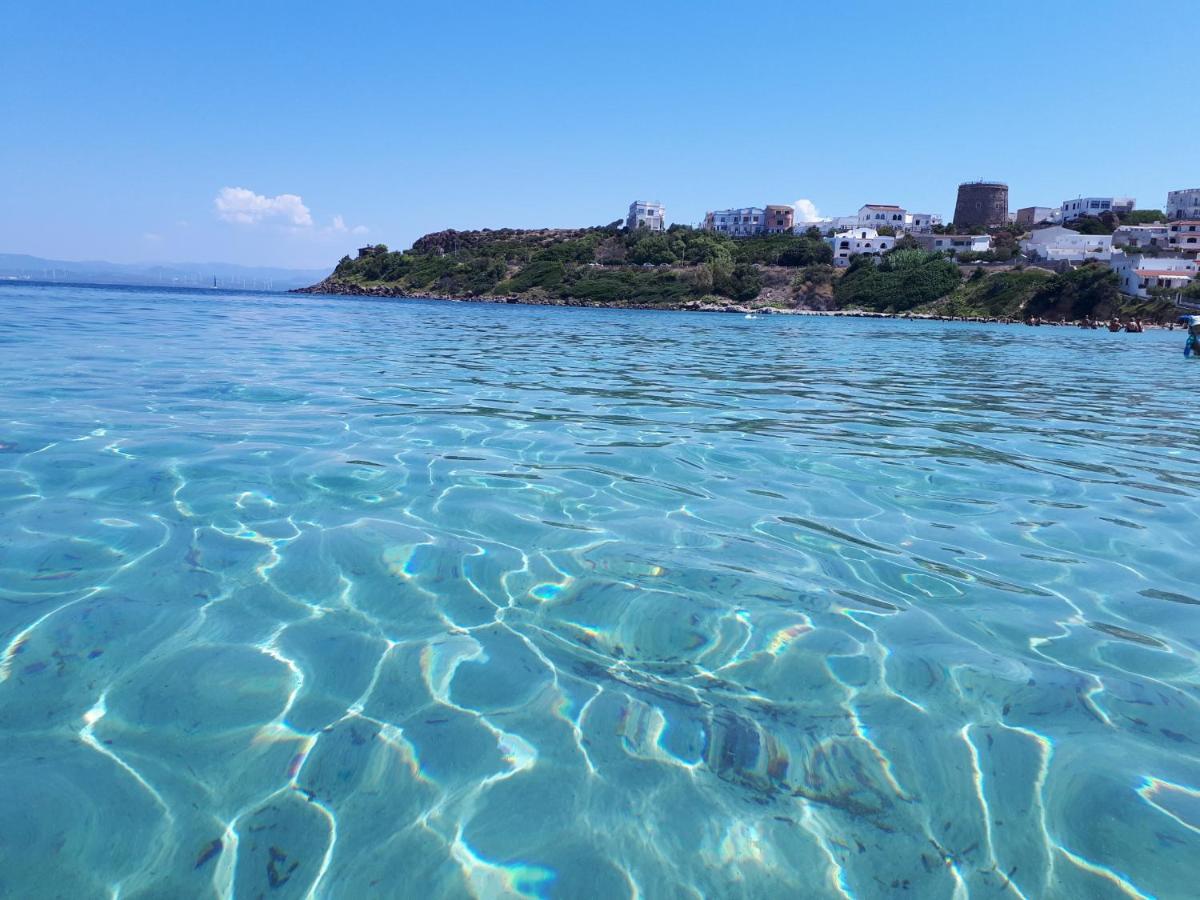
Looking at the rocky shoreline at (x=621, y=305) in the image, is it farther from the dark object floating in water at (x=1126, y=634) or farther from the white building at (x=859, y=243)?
the dark object floating in water at (x=1126, y=634)

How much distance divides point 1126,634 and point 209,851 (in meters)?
3.51

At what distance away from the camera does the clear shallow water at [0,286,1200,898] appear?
6.02 ft

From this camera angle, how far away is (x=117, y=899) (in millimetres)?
1651

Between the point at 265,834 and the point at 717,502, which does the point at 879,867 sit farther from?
the point at 717,502

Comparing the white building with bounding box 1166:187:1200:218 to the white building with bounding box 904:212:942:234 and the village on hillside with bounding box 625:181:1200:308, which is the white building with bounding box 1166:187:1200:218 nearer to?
the village on hillside with bounding box 625:181:1200:308

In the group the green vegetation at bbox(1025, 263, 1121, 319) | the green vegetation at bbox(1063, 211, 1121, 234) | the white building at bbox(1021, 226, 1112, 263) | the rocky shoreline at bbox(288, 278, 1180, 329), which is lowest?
the rocky shoreline at bbox(288, 278, 1180, 329)

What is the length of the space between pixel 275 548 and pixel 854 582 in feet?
9.66

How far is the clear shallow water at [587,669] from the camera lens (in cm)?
183

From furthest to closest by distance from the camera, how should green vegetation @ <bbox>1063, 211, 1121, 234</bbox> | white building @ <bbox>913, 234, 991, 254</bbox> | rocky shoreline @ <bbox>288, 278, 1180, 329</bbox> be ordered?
green vegetation @ <bbox>1063, 211, 1121, 234</bbox> → white building @ <bbox>913, 234, 991, 254</bbox> → rocky shoreline @ <bbox>288, 278, 1180, 329</bbox>

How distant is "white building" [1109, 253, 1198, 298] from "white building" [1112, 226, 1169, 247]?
15.1 meters

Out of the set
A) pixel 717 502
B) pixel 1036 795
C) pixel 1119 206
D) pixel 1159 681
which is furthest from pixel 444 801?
pixel 1119 206

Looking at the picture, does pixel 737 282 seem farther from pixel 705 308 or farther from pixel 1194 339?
pixel 1194 339

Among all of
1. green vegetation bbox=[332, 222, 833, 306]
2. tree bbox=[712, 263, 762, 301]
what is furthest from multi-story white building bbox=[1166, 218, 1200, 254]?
tree bbox=[712, 263, 762, 301]

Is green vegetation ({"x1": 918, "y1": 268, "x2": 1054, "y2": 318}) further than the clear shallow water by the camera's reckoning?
Yes
